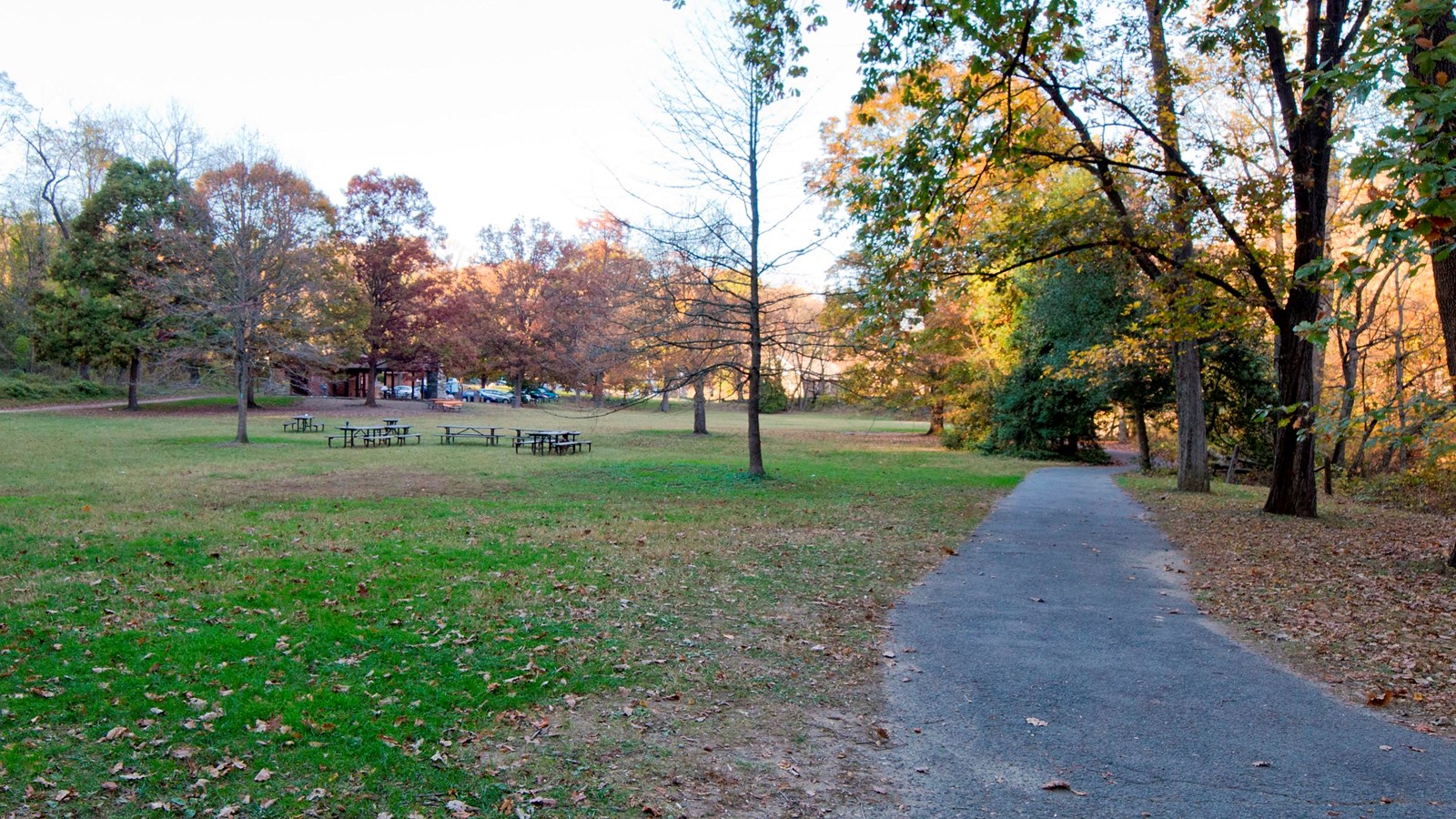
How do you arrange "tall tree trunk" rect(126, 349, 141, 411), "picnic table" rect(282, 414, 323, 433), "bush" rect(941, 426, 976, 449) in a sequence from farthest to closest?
"tall tree trunk" rect(126, 349, 141, 411) → "bush" rect(941, 426, 976, 449) → "picnic table" rect(282, 414, 323, 433)

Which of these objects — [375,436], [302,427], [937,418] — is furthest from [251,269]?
[937,418]

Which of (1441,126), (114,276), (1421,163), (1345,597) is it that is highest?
(114,276)

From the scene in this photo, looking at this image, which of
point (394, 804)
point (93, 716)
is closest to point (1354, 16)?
point (394, 804)

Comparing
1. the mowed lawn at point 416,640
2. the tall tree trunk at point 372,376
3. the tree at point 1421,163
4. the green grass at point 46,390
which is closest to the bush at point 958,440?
the mowed lawn at point 416,640

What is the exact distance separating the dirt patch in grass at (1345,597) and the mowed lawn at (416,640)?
288 centimetres

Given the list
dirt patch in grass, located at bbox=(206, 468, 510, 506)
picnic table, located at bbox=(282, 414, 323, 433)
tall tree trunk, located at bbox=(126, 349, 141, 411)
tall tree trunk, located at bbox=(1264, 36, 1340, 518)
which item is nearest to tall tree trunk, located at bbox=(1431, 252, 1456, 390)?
tall tree trunk, located at bbox=(1264, 36, 1340, 518)

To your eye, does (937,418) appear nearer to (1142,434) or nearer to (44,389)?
(1142,434)

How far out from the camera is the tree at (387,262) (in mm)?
46188

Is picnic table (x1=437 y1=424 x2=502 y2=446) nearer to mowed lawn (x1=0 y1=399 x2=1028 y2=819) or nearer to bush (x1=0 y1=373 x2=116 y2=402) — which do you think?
mowed lawn (x1=0 y1=399 x2=1028 y2=819)

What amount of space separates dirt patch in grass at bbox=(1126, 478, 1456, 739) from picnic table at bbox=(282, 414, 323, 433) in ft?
85.9

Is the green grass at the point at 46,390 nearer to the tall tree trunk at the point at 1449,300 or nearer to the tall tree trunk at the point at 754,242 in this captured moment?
the tall tree trunk at the point at 754,242

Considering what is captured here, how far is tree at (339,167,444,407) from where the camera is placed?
46.2 meters

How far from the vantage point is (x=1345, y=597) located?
7.35m

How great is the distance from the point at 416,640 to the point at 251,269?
2149 cm
